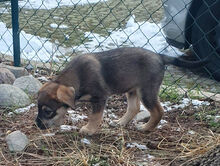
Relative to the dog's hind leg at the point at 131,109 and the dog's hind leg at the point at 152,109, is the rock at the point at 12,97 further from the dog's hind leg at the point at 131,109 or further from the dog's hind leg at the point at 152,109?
the dog's hind leg at the point at 152,109

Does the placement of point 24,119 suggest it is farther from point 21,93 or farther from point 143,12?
point 143,12

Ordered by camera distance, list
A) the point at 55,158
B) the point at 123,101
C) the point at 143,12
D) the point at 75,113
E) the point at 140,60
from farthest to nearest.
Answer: the point at 143,12
the point at 123,101
the point at 75,113
the point at 140,60
the point at 55,158

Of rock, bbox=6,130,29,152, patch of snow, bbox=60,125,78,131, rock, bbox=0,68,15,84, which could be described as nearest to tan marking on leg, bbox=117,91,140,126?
patch of snow, bbox=60,125,78,131

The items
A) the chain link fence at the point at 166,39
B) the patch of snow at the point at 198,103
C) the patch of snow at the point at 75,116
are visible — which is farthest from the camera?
the chain link fence at the point at 166,39

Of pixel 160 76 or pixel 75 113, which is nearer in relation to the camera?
pixel 160 76

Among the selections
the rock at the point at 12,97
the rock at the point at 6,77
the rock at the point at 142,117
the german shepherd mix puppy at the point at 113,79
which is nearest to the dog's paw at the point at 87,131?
the german shepherd mix puppy at the point at 113,79

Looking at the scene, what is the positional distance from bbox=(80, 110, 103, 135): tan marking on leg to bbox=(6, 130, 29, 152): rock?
1.57ft

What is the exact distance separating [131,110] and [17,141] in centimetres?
107

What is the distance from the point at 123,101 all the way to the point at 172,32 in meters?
1.44

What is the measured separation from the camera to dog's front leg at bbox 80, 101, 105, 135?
4012 mm

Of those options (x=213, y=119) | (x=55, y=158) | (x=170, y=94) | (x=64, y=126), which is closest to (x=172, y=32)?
(x=170, y=94)

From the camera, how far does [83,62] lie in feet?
13.8

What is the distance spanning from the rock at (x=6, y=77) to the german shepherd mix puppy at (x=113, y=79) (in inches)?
46.2

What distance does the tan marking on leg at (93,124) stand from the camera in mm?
4012
